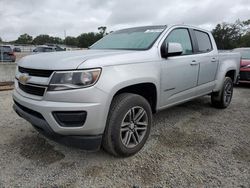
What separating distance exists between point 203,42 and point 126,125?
2681mm

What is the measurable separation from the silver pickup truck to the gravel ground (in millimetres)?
283

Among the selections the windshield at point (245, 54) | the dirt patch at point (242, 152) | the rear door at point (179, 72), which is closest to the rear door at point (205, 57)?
the rear door at point (179, 72)

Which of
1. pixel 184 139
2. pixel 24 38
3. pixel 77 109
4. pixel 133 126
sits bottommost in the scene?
pixel 184 139

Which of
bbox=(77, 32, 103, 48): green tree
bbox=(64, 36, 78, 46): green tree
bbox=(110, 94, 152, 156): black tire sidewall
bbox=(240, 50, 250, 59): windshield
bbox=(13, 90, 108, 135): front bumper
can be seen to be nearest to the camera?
bbox=(13, 90, 108, 135): front bumper

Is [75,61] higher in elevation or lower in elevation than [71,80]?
higher

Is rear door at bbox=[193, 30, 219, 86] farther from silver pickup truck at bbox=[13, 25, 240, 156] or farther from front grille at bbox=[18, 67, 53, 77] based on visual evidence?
front grille at bbox=[18, 67, 53, 77]

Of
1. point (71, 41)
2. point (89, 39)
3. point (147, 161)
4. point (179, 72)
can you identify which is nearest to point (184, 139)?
point (147, 161)

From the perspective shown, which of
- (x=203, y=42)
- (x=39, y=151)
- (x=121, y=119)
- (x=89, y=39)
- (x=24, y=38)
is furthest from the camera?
(x=24, y=38)

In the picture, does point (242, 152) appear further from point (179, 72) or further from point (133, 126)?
point (133, 126)

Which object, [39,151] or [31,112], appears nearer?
[31,112]

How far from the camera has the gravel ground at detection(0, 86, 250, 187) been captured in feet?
8.13

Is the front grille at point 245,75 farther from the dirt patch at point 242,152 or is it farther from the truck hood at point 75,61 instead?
the truck hood at point 75,61

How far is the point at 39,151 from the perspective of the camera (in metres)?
3.09

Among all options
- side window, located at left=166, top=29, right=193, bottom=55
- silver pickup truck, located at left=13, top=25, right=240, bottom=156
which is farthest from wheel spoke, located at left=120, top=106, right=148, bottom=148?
side window, located at left=166, top=29, right=193, bottom=55
